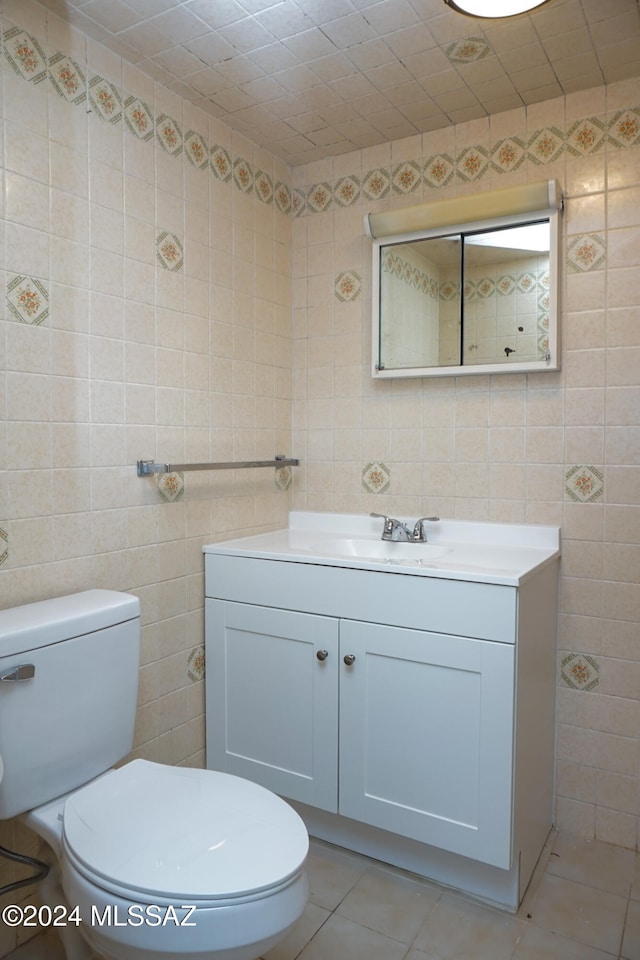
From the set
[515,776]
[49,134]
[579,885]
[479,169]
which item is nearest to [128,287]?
[49,134]

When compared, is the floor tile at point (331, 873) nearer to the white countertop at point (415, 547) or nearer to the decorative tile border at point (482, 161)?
the white countertop at point (415, 547)

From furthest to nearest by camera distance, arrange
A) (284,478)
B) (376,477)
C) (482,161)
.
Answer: (284,478)
(376,477)
(482,161)

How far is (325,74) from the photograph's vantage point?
174cm

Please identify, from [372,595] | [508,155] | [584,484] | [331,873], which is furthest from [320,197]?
[331,873]

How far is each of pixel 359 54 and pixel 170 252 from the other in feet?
2.32

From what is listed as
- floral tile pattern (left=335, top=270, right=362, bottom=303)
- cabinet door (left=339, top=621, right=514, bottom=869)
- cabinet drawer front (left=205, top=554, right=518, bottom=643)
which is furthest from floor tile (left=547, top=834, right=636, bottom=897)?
floral tile pattern (left=335, top=270, right=362, bottom=303)

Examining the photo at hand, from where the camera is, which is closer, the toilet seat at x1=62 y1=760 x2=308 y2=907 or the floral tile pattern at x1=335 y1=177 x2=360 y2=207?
the toilet seat at x1=62 y1=760 x2=308 y2=907

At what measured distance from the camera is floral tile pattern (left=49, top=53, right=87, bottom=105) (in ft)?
4.93

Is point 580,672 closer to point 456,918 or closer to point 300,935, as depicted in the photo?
point 456,918

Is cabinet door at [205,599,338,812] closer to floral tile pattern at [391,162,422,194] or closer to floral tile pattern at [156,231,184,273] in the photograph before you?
floral tile pattern at [156,231,184,273]

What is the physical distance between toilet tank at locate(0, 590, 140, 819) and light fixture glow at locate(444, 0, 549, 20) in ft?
4.81

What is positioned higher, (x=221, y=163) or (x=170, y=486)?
(x=221, y=163)

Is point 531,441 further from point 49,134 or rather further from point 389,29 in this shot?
point 49,134

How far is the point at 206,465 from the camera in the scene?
1898 mm
